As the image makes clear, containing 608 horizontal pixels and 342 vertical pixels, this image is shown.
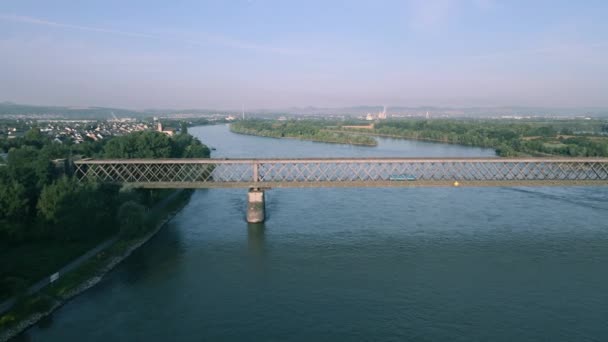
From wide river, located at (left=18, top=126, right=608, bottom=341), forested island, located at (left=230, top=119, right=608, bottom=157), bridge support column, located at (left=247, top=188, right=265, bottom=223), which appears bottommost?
wide river, located at (left=18, top=126, right=608, bottom=341)

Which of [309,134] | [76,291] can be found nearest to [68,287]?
[76,291]

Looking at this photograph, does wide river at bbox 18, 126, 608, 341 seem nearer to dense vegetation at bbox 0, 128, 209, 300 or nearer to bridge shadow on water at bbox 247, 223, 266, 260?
bridge shadow on water at bbox 247, 223, 266, 260

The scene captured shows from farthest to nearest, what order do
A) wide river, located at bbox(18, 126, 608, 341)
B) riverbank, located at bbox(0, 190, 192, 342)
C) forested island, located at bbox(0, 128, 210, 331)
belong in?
forested island, located at bbox(0, 128, 210, 331) < wide river, located at bbox(18, 126, 608, 341) < riverbank, located at bbox(0, 190, 192, 342)

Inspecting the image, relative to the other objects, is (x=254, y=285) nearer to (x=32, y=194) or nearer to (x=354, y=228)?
(x=354, y=228)

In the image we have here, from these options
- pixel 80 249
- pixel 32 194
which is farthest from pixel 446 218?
pixel 32 194

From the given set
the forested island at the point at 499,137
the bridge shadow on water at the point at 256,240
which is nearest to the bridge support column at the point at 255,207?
the bridge shadow on water at the point at 256,240

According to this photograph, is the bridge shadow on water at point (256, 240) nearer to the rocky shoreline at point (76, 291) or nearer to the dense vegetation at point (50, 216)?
the rocky shoreline at point (76, 291)

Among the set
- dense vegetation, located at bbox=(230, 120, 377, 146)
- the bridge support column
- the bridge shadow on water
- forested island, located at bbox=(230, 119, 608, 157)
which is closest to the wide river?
the bridge shadow on water
